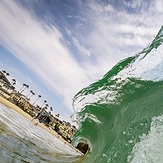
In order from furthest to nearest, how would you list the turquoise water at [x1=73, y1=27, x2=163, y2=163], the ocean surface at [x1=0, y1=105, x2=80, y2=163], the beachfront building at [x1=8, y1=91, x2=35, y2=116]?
1. the beachfront building at [x1=8, y1=91, x2=35, y2=116]
2. the ocean surface at [x1=0, y1=105, x2=80, y2=163]
3. the turquoise water at [x1=73, y1=27, x2=163, y2=163]

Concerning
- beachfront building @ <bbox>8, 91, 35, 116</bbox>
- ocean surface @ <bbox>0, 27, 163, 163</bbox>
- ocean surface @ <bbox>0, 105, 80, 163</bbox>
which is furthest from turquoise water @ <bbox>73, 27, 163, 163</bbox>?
beachfront building @ <bbox>8, 91, 35, 116</bbox>

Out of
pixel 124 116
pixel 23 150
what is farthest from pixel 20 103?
pixel 124 116

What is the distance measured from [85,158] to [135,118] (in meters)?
1.17

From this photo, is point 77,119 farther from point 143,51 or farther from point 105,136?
point 143,51

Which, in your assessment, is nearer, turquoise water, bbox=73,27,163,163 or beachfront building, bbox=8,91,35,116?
turquoise water, bbox=73,27,163,163

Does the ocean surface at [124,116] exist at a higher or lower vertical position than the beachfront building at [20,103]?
lower

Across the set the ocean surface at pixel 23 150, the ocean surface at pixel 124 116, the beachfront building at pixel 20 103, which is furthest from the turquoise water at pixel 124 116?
the beachfront building at pixel 20 103

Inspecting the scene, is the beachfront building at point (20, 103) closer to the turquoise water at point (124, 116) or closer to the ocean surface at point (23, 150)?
the ocean surface at point (23, 150)

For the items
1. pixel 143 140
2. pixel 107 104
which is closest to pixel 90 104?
pixel 107 104

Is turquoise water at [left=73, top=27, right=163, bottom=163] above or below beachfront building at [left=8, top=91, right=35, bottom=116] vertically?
below

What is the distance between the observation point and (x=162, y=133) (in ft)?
12.5

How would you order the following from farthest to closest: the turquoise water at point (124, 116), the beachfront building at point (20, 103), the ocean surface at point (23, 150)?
the beachfront building at point (20, 103) → the ocean surface at point (23, 150) → the turquoise water at point (124, 116)

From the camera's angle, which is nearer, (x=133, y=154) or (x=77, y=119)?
(x=133, y=154)

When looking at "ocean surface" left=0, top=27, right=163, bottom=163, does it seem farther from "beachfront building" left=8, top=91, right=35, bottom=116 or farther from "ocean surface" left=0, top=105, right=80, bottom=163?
"beachfront building" left=8, top=91, right=35, bottom=116
